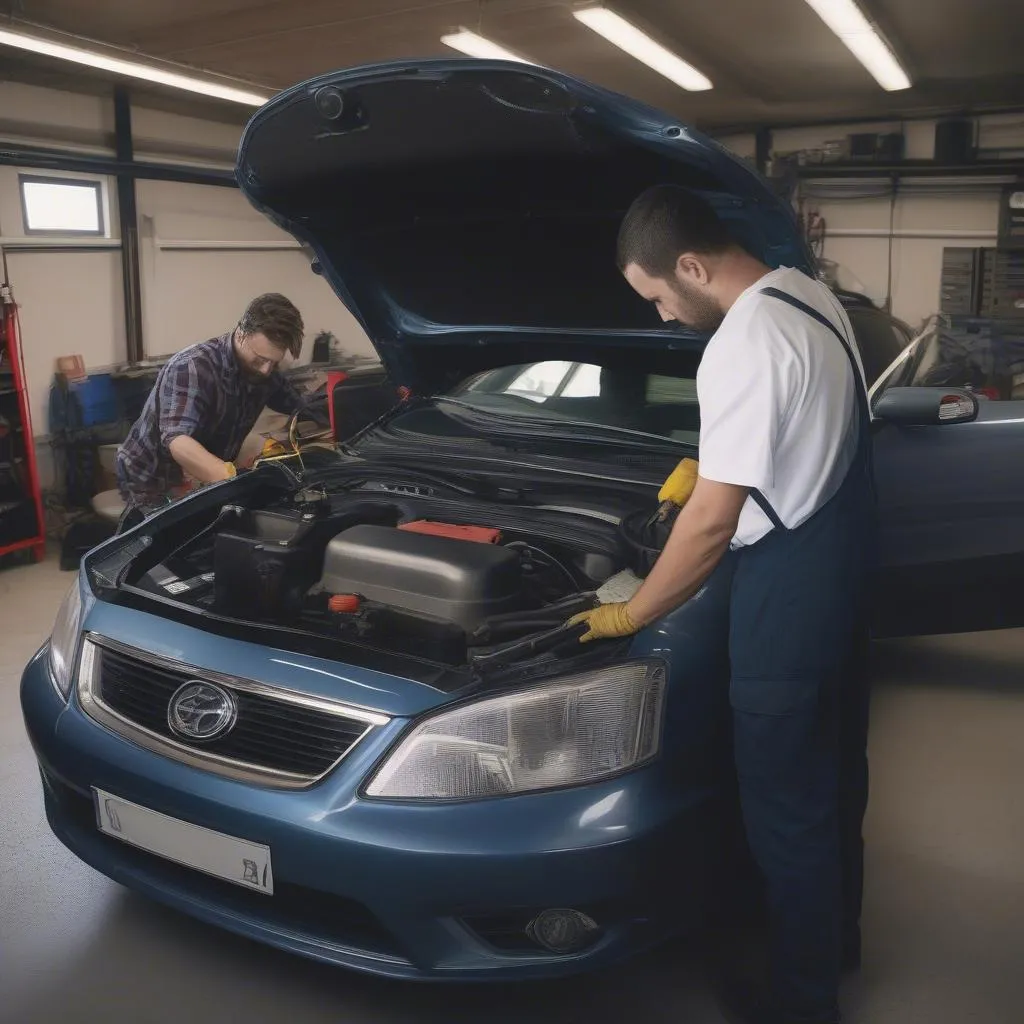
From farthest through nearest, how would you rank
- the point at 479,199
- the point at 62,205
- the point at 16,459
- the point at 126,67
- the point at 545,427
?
the point at 62,205 < the point at 126,67 < the point at 16,459 < the point at 545,427 < the point at 479,199

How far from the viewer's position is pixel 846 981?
5.98 ft

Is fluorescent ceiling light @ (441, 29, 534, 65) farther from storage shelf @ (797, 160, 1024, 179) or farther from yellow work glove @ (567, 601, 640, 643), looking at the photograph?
yellow work glove @ (567, 601, 640, 643)

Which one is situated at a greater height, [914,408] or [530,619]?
[914,408]

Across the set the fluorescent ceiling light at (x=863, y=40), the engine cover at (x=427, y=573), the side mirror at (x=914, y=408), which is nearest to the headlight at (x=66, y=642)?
the engine cover at (x=427, y=573)

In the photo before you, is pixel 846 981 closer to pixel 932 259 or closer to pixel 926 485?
pixel 926 485

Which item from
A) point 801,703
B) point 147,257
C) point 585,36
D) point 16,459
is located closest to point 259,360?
point 801,703

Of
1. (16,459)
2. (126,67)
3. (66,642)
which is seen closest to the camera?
(66,642)

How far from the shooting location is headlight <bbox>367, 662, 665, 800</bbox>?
4.88ft

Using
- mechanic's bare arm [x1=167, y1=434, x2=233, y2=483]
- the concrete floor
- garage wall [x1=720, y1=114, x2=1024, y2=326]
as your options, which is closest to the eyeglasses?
mechanic's bare arm [x1=167, y1=434, x2=233, y2=483]

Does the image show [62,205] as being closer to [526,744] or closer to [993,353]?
[526,744]

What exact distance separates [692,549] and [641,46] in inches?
206

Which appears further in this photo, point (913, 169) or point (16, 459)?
point (913, 169)

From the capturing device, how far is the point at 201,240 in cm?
738

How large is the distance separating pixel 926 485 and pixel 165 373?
2.18 metres
